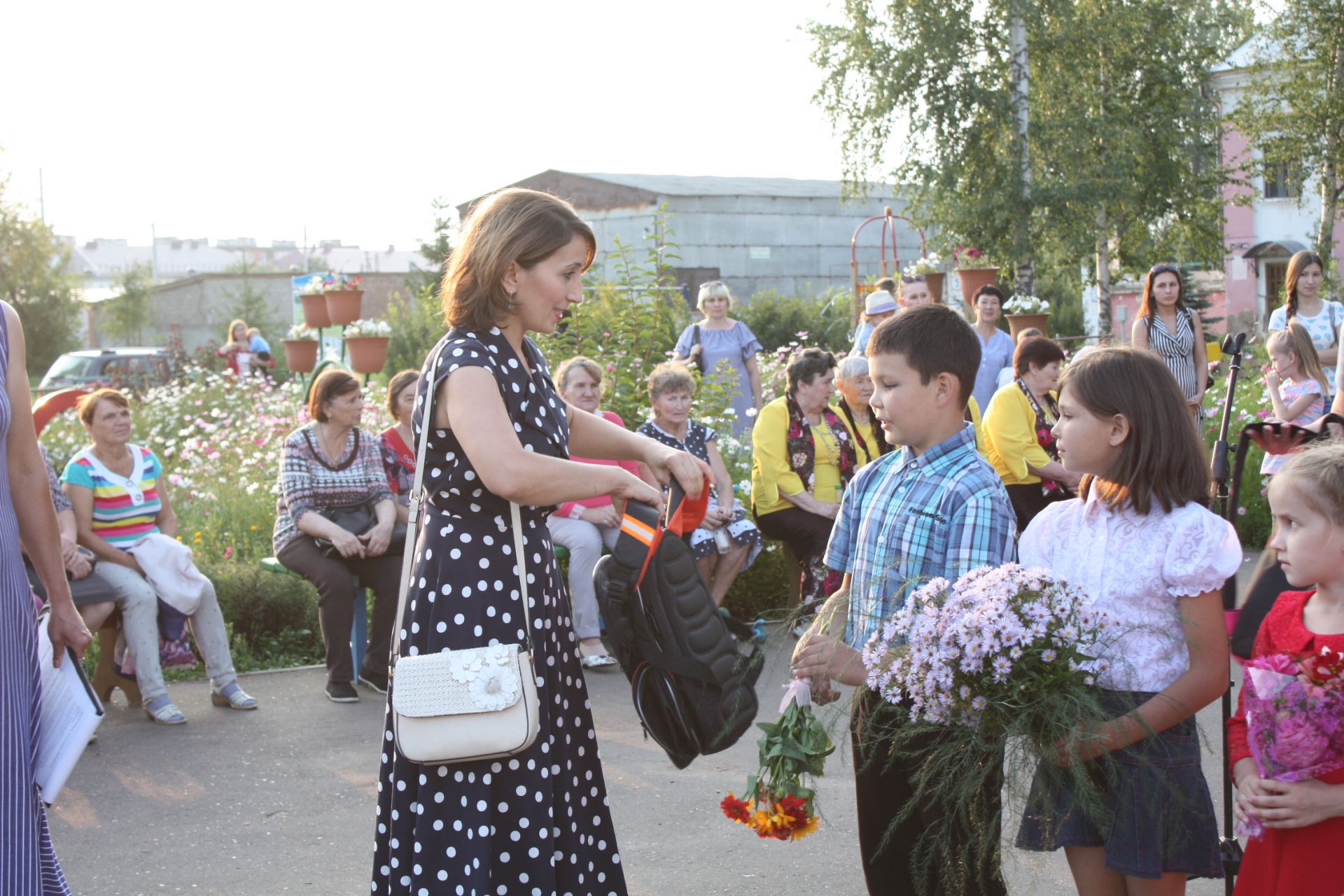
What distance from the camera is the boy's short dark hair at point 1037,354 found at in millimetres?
7633

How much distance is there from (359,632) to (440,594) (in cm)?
457

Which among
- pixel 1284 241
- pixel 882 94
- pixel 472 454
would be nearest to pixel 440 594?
pixel 472 454

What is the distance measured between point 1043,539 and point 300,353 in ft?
40.1

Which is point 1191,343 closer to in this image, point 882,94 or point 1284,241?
point 882,94

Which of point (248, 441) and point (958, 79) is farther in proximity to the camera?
point (958, 79)

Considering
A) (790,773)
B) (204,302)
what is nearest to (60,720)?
(790,773)

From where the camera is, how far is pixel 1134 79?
23.1 m

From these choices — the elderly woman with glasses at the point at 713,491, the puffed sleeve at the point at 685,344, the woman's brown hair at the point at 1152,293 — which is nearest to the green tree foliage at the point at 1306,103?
the woman's brown hair at the point at 1152,293

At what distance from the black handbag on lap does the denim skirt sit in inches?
194

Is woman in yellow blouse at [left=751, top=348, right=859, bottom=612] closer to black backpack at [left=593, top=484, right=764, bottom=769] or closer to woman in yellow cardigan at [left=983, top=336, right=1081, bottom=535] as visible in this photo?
woman in yellow cardigan at [left=983, top=336, right=1081, bottom=535]

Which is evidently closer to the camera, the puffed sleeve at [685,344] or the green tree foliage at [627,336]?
the green tree foliage at [627,336]

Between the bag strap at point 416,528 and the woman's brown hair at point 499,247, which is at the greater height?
the woman's brown hair at point 499,247

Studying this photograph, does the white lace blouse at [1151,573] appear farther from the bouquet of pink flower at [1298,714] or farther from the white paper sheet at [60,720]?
the white paper sheet at [60,720]

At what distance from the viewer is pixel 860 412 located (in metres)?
7.96
